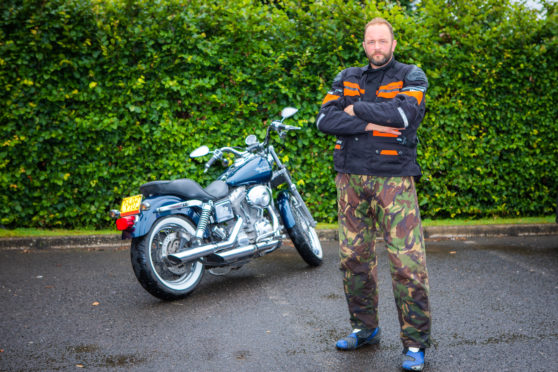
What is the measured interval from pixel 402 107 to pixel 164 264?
2.58 m

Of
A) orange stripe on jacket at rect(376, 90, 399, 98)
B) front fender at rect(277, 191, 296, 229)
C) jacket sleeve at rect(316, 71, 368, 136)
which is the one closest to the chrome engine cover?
front fender at rect(277, 191, 296, 229)

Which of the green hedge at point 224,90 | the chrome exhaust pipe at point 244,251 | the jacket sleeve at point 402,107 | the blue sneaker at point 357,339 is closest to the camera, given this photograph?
the jacket sleeve at point 402,107

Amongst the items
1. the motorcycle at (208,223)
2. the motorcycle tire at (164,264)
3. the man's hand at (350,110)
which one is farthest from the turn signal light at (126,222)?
the man's hand at (350,110)

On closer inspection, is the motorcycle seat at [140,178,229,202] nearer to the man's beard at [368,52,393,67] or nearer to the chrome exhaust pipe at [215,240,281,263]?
the chrome exhaust pipe at [215,240,281,263]

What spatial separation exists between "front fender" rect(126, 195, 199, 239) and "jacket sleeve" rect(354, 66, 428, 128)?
2.11 m

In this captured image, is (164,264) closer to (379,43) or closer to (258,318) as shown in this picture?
(258,318)

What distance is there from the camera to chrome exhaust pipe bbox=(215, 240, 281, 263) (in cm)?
506

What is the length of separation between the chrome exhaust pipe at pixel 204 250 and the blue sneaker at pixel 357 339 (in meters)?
1.59

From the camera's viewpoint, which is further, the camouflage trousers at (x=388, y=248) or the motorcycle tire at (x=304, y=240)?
the motorcycle tire at (x=304, y=240)

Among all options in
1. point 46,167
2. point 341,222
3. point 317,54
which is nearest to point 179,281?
point 341,222

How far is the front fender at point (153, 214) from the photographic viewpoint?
183 inches

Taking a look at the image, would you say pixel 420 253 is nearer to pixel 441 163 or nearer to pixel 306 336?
pixel 306 336

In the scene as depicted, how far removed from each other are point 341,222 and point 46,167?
4.90 metres

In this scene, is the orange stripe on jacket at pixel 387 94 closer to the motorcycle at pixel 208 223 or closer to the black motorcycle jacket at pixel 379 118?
the black motorcycle jacket at pixel 379 118
